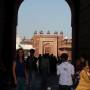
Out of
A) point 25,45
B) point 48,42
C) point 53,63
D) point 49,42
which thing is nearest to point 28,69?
point 53,63

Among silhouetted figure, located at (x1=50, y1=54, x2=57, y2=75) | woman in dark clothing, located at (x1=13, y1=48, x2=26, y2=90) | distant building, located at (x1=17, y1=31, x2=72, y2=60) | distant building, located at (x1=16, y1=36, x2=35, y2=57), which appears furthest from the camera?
distant building, located at (x1=17, y1=31, x2=72, y2=60)

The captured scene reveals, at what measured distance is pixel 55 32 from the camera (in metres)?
75.2

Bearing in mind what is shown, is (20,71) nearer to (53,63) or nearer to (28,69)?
(28,69)

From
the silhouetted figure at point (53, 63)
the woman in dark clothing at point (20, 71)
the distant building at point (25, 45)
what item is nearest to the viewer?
the woman in dark clothing at point (20, 71)

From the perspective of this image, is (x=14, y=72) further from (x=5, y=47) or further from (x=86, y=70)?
(x=5, y=47)

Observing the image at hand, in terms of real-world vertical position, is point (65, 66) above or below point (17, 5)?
below

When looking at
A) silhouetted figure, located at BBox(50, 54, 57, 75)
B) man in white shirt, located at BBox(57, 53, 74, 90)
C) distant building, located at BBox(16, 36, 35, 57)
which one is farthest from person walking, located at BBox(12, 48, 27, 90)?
silhouetted figure, located at BBox(50, 54, 57, 75)

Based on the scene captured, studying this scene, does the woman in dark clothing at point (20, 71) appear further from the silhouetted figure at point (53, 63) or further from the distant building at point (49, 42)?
the distant building at point (49, 42)

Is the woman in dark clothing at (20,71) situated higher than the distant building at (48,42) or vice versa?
the distant building at (48,42)

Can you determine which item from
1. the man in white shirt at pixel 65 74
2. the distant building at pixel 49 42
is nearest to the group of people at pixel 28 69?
the man in white shirt at pixel 65 74

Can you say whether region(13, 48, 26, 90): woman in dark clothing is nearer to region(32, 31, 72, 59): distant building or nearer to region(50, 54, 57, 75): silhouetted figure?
region(50, 54, 57, 75): silhouetted figure

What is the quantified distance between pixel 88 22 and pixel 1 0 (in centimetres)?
377

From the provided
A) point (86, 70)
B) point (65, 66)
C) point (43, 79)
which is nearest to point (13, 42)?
point (43, 79)

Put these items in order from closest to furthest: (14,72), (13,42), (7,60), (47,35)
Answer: (14,72) → (7,60) → (13,42) → (47,35)
